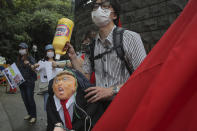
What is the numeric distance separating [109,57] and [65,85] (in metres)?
0.49

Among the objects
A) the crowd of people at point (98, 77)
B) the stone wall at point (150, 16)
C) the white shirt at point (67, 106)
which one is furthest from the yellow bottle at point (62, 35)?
the stone wall at point (150, 16)

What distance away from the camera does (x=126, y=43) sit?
1.80 meters

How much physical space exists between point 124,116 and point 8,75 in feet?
19.1

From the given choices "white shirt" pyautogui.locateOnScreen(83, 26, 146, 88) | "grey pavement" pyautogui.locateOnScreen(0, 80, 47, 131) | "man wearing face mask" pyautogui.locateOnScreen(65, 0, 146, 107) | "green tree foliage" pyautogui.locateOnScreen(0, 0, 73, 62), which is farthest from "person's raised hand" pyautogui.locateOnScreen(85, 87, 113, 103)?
"green tree foliage" pyautogui.locateOnScreen(0, 0, 73, 62)

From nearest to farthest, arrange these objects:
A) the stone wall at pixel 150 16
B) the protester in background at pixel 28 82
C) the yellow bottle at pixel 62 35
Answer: the yellow bottle at pixel 62 35 → the protester in background at pixel 28 82 → the stone wall at pixel 150 16

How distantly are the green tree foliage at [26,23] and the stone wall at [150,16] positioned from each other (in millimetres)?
7072

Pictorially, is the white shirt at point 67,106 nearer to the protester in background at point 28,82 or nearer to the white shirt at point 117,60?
the white shirt at point 117,60

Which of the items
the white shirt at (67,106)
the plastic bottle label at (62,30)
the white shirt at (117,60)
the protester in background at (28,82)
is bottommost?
the protester in background at (28,82)

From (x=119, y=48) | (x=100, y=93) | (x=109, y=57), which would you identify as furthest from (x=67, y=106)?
(x=119, y=48)

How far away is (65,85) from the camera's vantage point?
1917mm

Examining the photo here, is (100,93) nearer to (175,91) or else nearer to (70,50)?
(70,50)

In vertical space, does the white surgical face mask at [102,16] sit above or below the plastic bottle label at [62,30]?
above

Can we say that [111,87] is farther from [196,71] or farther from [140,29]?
[140,29]

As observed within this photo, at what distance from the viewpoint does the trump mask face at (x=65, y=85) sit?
6.25 ft
